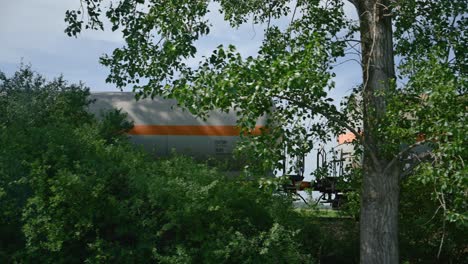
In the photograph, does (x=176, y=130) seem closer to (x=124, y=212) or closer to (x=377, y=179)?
(x=377, y=179)

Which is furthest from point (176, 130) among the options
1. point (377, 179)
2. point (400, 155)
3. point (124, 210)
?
point (400, 155)

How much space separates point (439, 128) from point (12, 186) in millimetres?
6222

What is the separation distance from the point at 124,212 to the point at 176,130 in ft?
39.8

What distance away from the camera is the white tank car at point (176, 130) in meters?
21.1

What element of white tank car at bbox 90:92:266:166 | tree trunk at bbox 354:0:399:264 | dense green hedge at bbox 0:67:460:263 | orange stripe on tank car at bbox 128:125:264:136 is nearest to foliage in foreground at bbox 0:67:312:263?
dense green hedge at bbox 0:67:460:263

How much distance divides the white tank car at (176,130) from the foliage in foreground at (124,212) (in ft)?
34.4

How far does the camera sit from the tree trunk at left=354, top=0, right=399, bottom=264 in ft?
32.9

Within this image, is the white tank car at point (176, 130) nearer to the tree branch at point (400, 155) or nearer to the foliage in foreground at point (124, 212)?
the foliage in foreground at point (124, 212)

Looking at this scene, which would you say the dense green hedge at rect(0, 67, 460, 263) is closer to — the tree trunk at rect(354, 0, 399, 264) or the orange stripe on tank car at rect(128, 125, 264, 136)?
the tree trunk at rect(354, 0, 399, 264)

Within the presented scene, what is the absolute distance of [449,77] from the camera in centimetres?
827

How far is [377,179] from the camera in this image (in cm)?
1016

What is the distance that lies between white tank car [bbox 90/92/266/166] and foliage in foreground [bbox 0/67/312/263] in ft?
34.4

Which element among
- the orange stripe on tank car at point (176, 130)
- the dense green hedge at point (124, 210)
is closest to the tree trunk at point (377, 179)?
the dense green hedge at point (124, 210)

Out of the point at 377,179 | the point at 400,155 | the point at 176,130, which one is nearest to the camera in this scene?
the point at 400,155
